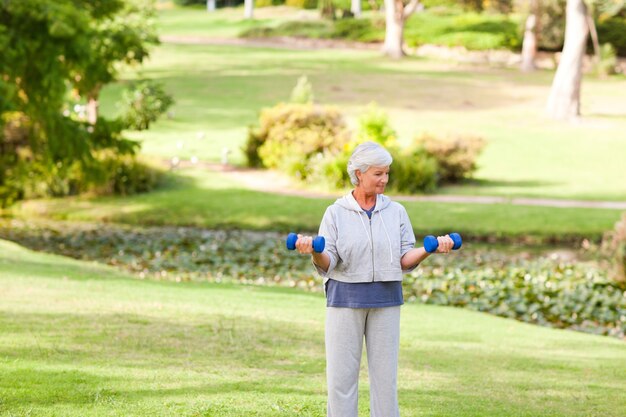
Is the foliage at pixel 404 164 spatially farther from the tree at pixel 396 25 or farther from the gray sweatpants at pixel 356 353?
the tree at pixel 396 25

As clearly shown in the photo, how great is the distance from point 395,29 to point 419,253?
55.0 meters

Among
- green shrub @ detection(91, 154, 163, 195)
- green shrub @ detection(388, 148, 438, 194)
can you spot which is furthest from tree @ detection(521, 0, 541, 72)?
green shrub @ detection(91, 154, 163, 195)

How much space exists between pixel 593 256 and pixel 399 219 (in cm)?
1580

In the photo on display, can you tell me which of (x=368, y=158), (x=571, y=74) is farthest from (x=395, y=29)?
(x=368, y=158)

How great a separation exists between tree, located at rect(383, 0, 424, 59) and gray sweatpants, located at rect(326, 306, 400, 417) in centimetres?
5423

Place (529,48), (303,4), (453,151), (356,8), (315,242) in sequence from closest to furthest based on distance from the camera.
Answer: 1. (315,242)
2. (453,151)
3. (529,48)
4. (356,8)
5. (303,4)

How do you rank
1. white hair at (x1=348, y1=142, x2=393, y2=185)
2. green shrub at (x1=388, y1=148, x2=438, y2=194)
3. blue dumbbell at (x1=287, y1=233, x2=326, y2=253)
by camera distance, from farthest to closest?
green shrub at (x1=388, y1=148, x2=438, y2=194)
white hair at (x1=348, y1=142, x2=393, y2=185)
blue dumbbell at (x1=287, y1=233, x2=326, y2=253)

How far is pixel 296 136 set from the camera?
100ft

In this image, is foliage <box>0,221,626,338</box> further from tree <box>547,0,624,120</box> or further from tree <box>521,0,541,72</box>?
tree <box>521,0,541,72</box>

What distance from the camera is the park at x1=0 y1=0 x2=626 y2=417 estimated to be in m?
8.95

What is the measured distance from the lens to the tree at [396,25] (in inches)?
2350

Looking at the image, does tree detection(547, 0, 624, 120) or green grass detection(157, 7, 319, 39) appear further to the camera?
green grass detection(157, 7, 319, 39)

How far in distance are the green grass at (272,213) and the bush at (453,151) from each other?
3.81 metres

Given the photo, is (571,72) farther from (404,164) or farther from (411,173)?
(404,164)
